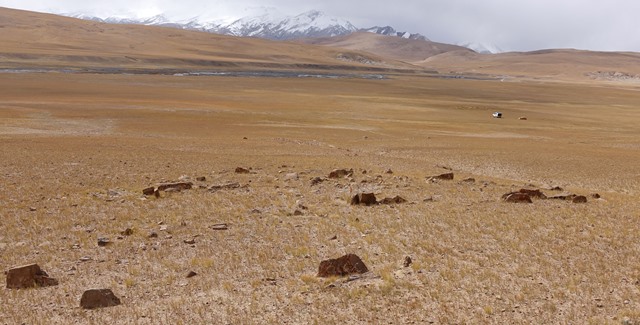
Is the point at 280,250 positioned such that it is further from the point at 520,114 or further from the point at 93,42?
the point at 93,42

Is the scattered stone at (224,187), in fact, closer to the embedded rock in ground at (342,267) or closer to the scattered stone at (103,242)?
the scattered stone at (103,242)

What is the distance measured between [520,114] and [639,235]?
54985mm

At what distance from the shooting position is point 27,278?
1094cm

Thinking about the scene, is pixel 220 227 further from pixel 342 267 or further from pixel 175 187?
pixel 175 187

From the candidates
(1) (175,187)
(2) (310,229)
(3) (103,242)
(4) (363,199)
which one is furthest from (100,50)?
(2) (310,229)

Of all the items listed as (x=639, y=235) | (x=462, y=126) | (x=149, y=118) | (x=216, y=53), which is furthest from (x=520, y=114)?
(x=216, y=53)

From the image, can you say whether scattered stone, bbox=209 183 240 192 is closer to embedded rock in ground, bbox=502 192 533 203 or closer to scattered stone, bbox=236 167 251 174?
scattered stone, bbox=236 167 251 174

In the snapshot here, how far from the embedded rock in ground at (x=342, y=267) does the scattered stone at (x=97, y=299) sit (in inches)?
147

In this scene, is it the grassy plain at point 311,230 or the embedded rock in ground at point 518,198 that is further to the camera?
the embedded rock in ground at point 518,198

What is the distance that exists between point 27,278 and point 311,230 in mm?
6525

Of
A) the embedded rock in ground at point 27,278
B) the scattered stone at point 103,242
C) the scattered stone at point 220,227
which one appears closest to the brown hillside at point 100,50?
the scattered stone at point 220,227

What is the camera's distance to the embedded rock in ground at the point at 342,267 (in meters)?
11.5

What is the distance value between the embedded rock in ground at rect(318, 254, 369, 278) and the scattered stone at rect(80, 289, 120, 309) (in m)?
3.74

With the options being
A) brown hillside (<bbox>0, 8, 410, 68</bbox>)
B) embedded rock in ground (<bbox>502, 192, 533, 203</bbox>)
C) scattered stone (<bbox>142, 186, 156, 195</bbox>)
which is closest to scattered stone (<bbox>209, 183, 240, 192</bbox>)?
scattered stone (<bbox>142, 186, 156, 195</bbox>)
